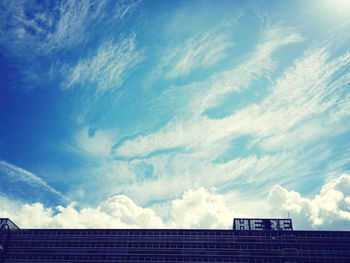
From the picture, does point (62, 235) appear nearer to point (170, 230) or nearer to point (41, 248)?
point (41, 248)

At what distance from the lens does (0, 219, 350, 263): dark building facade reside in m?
138

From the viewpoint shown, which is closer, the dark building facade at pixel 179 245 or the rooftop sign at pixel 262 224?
the dark building facade at pixel 179 245

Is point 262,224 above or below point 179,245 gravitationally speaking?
above

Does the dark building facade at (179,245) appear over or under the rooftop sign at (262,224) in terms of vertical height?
under

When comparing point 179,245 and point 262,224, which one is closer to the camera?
point 179,245

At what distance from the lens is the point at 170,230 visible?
145 metres

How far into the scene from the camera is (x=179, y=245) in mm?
141875

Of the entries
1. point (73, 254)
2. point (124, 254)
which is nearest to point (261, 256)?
point (124, 254)

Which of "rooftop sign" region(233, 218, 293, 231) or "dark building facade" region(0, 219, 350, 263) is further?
"rooftop sign" region(233, 218, 293, 231)

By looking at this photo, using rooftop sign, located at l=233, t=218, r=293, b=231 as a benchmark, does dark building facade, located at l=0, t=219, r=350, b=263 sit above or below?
below

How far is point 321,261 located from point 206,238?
5176 cm

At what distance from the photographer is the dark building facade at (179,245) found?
13762 centimetres

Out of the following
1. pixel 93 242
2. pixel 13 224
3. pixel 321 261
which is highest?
pixel 13 224

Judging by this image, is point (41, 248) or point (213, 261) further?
point (41, 248)
